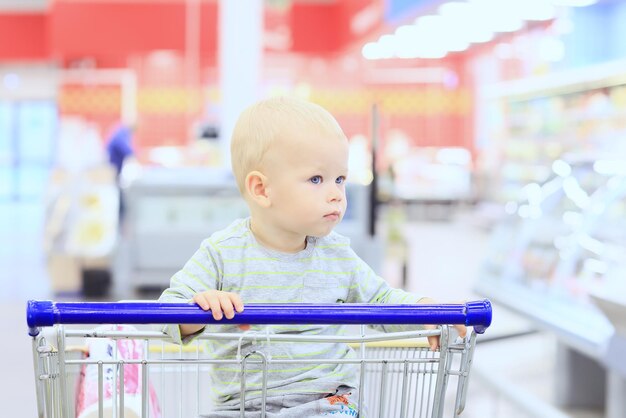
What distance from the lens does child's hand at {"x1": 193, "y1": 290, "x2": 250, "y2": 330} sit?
1.48 meters

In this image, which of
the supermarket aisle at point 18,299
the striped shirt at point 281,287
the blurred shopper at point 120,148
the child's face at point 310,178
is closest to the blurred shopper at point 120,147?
the blurred shopper at point 120,148

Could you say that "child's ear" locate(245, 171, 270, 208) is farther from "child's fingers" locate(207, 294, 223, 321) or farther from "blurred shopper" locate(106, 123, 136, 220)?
"blurred shopper" locate(106, 123, 136, 220)

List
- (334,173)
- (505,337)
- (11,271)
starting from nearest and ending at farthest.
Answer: (334,173)
(505,337)
(11,271)

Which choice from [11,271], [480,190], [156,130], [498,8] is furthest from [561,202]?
[156,130]

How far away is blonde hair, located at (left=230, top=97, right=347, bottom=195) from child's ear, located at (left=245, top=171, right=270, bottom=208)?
17 mm

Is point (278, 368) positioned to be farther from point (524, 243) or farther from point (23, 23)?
point (23, 23)

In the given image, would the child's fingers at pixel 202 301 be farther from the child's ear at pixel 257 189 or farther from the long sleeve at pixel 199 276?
the child's ear at pixel 257 189

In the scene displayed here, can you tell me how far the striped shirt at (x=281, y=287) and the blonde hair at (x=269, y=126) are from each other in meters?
0.15

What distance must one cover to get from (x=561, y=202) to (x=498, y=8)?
15.0 ft

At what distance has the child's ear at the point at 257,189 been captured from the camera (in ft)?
5.96

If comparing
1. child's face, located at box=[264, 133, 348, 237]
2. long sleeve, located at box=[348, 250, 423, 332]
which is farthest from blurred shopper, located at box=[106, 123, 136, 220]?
child's face, located at box=[264, 133, 348, 237]

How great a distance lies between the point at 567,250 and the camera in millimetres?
5008

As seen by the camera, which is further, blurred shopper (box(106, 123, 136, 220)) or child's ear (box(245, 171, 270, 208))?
blurred shopper (box(106, 123, 136, 220))

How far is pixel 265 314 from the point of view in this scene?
1476 millimetres
